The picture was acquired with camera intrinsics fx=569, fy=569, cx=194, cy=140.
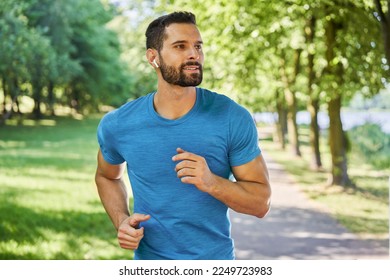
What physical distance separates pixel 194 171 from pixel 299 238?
15.7 ft

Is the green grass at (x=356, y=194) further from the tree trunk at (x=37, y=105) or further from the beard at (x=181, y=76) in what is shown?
the tree trunk at (x=37, y=105)

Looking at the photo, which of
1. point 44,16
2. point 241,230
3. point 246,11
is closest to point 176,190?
point 241,230

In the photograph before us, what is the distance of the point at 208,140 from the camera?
6.23 ft

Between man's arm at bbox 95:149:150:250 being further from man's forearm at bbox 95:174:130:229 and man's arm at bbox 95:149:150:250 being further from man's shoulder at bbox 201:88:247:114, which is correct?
man's shoulder at bbox 201:88:247:114

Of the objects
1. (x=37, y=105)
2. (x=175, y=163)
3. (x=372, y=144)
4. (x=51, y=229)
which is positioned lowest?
(x=372, y=144)

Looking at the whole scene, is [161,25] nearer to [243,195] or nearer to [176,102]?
[176,102]

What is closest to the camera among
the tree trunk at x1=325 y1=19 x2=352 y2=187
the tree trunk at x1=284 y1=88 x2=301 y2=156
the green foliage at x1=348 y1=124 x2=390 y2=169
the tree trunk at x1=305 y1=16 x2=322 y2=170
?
the tree trunk at x1=325 y1=19 x2=352 y2=187

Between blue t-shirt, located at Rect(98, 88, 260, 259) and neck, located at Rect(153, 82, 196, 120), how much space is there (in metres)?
0.03

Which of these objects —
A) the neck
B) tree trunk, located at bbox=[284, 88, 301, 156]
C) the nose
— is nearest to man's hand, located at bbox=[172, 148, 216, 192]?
the neck

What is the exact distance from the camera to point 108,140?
6.77 feet

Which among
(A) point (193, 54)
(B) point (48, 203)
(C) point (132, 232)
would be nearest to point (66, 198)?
(B) point (48, 203)

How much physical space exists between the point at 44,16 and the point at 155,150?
34.0 feet

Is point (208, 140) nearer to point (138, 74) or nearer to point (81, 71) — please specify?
point (81, 71)

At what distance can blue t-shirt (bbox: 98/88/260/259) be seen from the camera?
74.8 inches
